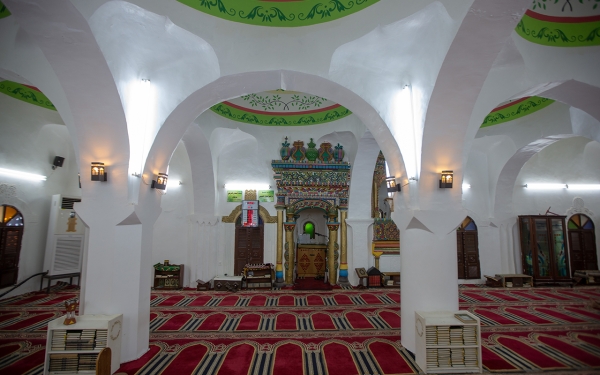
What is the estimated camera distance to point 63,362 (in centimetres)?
374

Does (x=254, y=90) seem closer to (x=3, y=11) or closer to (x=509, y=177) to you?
(x=3, y=11)

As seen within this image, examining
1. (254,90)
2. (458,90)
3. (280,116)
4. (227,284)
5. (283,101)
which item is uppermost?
(283,101)

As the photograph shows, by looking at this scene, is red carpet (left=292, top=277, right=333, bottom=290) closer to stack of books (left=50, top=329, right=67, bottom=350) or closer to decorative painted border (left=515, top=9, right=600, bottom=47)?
stack of books (left=50, top=329, right=67, bottom=350)

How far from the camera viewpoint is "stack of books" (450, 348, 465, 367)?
3.91m

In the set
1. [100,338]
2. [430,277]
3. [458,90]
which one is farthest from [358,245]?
[100,338]

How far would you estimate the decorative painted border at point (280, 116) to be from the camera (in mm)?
8217

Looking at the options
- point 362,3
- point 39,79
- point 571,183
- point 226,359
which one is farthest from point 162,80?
point 571,183

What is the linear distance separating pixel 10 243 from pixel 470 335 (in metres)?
9.58

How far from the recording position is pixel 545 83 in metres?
4.80

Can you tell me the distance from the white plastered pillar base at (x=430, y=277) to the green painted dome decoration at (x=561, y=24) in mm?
3054

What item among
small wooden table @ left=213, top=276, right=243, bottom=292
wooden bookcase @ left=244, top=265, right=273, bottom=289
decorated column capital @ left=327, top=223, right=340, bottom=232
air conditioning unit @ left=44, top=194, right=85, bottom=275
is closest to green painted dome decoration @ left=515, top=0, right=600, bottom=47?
decorated column capital @ left=327, top=223, right=340, bottom=232

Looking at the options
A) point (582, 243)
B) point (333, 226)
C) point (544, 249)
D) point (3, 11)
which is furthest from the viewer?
point (582, 243)

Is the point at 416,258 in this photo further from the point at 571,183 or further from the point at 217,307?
the point at 571,183

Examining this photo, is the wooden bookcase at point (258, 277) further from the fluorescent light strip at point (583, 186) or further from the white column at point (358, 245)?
the fluorescent light strip at point (583, 186)
